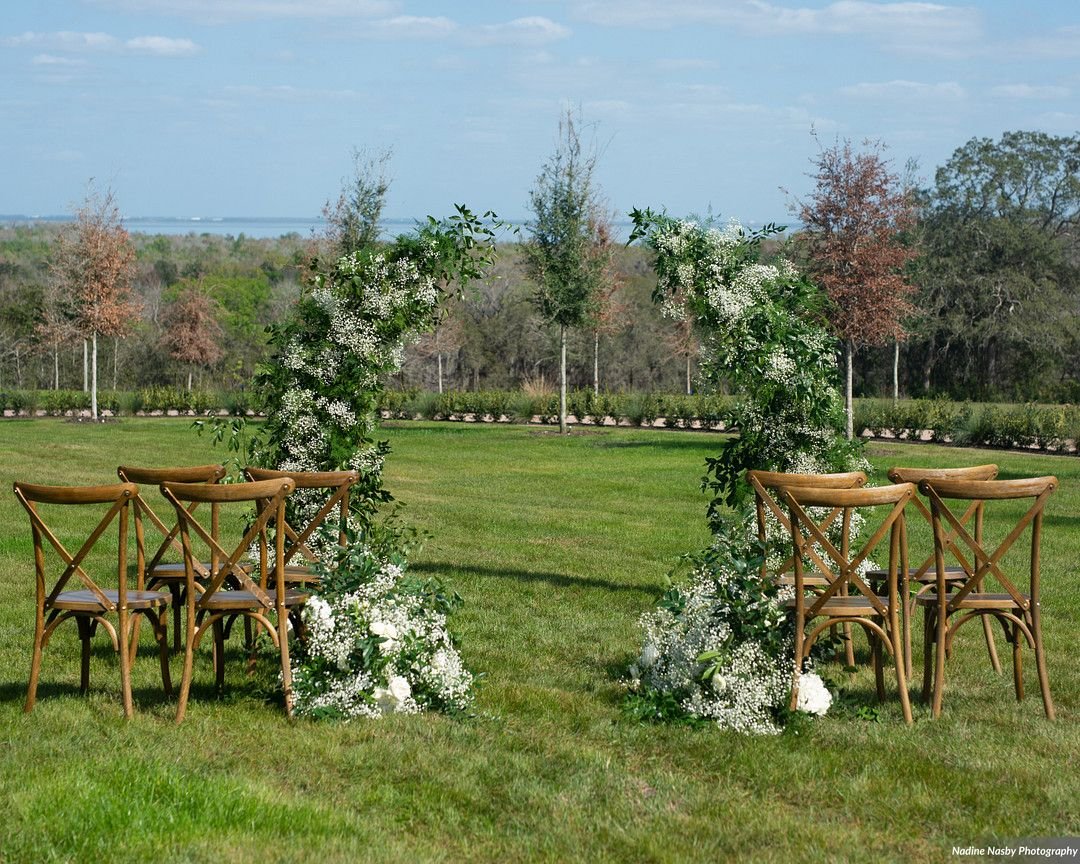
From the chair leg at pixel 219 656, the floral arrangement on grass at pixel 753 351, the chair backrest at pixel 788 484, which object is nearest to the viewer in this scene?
the chair backrest at pixel 788 484

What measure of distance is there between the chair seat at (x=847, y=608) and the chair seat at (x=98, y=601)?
9.59 ft

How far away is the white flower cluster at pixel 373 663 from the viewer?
514cm

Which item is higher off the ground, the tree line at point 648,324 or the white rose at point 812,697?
the tree line at point 648,324

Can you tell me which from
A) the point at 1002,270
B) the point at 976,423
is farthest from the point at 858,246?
the point at 1002,270

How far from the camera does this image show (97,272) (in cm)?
3005

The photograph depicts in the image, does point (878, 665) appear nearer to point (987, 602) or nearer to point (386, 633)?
point (987, 602)

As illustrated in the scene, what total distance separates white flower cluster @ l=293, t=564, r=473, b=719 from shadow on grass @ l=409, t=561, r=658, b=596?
3.33 metres

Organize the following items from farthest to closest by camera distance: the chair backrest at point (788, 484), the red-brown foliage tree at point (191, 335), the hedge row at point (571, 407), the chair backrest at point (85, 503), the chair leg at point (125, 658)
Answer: the red-brown foliage tree at point (191, 335)
the hedge row at point (571, 407)
the chair backrest at point (788, 484)
the chair leg at point (125, 658)
the chair backrest at point (85, 503)

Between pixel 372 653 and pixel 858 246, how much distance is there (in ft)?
54.6

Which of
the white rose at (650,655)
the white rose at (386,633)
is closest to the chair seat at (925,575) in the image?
the white rose at (650,655)

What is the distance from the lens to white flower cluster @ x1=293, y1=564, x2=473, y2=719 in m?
5.14

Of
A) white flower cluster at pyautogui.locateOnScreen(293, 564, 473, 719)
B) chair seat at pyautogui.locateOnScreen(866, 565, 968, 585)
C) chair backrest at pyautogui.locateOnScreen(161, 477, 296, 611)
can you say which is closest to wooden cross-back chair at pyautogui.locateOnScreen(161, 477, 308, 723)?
chair backrest at pyautogui.locateOnScreen(161, 477, 296, 611)

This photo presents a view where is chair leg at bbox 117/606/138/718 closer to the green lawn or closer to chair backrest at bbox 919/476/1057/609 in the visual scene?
the green lawn

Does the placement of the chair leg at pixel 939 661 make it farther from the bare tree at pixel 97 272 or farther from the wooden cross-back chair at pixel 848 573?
the bare tree at pixel 97 272
